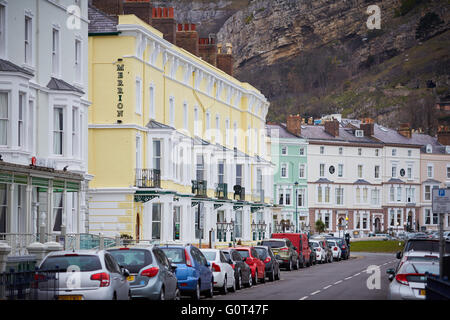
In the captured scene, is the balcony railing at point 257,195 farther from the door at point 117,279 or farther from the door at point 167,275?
the door at point 117,279

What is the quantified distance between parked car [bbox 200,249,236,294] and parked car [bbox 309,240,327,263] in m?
32.1

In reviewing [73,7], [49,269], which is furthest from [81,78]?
[49,269]

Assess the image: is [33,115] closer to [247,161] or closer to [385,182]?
[247,161]

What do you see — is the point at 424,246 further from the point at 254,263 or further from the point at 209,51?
the point at 209,51

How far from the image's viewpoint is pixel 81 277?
75.8 feet

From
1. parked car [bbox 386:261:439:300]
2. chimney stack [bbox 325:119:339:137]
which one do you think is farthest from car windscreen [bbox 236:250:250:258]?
chimney stack [bbox 325:119:339:137]

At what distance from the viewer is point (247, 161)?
249 ft

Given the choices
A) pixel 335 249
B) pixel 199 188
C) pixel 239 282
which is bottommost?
pixel 335 249

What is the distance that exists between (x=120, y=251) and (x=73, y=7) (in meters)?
19.0

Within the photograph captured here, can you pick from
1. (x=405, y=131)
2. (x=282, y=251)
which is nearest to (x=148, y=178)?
(x=282, y=251)

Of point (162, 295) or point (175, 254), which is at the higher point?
point (175, 254)

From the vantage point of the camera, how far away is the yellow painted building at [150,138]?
52.0m

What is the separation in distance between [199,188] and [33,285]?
4101cm

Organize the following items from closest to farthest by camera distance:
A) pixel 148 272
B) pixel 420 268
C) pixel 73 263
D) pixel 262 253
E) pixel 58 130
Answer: pixel 73 263 < pixel 420 268 < pixel 148 272 < pixel 58 130 < pixel 262 253
